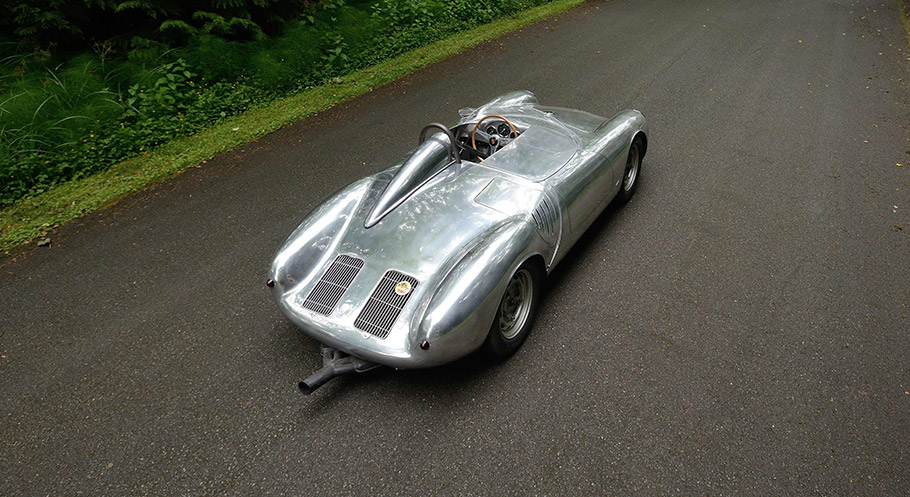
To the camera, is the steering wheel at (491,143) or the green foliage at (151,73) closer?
the steering wheel at (491,143)

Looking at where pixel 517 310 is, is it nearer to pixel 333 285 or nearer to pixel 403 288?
pixel 403 288

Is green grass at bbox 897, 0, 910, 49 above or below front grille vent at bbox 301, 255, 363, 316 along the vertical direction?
above

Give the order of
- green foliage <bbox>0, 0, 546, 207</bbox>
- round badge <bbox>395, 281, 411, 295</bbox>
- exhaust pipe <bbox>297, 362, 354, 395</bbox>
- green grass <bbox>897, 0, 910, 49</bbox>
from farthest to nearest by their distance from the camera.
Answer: green grass <bbox>897, 0, 910, 49</bbox> → green foliage <bbox>0, 0, 546, 207</bbox> → round badge <bbox>395, 281, 411, 295</bbox> → exhaust pipe <bbox>297, 362, 354, 395</bbox>

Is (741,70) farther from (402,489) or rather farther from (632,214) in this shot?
(402,489)

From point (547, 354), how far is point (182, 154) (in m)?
4.78

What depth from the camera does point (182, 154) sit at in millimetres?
5699

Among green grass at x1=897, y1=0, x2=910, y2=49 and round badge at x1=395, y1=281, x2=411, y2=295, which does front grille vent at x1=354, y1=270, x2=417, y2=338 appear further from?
green grass at x1=897, y1=0, x2=910, y2=49

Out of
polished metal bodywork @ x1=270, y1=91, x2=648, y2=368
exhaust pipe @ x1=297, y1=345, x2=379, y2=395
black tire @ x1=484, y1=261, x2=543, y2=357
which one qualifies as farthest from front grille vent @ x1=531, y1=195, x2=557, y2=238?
exhaust pipe @ x1=297, y1=345, x2=379, y2=395

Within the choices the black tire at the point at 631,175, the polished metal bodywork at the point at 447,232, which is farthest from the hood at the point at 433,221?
the black tire at the point at 631,175

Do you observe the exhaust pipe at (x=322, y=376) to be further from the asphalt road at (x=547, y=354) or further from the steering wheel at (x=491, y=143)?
the steering wheel at (x=491, y=143)

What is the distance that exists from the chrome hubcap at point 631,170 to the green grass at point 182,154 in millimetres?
4214

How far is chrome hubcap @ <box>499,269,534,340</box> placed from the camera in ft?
10.2

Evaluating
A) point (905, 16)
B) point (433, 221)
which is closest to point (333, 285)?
point (433, 221)

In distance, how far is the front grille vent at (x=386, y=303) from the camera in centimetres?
275
